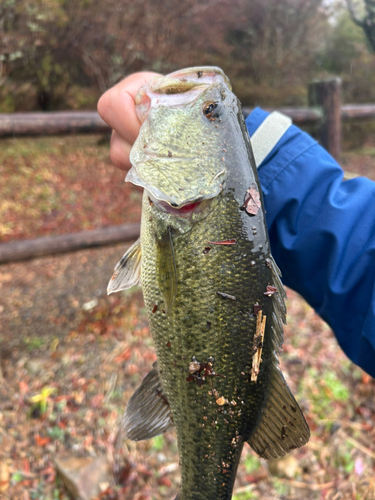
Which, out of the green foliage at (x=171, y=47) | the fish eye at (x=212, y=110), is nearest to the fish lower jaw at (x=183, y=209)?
the fish eye at (x=212, y=110)

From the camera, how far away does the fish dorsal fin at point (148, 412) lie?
1353mm

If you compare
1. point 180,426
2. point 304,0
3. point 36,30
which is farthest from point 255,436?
point 304,0

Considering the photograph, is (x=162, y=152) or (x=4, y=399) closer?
(x=162, y=152)

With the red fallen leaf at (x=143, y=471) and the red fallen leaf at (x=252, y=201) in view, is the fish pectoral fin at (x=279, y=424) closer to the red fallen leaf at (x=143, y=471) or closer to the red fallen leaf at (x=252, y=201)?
the red fallen leaf at (x=252, y=201)

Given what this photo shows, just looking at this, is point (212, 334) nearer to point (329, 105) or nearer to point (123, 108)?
point (123, 108)

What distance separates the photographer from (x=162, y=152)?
122 centimetres

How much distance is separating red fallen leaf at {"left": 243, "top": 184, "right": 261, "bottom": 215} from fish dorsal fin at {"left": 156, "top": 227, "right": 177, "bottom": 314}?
0.88 ft

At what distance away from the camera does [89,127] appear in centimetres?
275

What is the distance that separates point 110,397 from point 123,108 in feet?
7.09

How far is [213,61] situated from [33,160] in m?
4.57

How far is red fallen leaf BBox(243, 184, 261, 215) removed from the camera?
118 cm

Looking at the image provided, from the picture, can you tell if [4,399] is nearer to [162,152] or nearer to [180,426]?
[180,426]

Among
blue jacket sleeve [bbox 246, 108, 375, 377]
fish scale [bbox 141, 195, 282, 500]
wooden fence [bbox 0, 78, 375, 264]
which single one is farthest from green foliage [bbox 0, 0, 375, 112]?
fish scale [bbox 141, 195, 282, 500]

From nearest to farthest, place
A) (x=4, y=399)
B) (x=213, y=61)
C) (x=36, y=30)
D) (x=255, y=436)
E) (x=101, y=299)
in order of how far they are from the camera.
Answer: (x=255, y=436), (x=4, y=399), (x=101, y=299), (x=36, y=30), (x=213, y=61)
